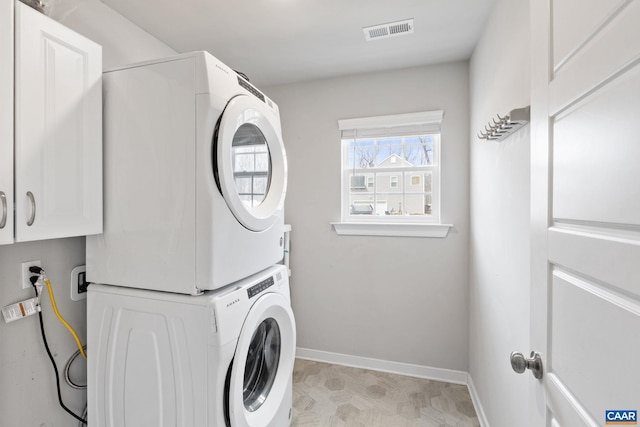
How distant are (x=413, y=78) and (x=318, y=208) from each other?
1350 mm

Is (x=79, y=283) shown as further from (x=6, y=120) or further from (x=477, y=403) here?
(x=477, y=403)

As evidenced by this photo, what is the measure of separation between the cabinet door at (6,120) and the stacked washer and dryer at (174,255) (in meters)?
0.32

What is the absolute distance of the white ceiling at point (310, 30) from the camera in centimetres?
165

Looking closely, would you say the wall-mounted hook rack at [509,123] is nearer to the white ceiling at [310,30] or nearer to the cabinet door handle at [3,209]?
the white ceiling at [310,30]

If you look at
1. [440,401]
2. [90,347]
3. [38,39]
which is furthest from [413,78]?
[90,347]

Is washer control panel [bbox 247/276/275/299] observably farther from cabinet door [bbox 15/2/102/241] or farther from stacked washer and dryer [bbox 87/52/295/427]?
cabinet door [bbox 15/2/102/241]

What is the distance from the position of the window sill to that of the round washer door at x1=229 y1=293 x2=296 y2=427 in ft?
3.76

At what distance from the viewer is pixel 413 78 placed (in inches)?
94.3

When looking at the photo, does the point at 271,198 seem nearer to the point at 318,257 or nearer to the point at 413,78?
the point at 318,257

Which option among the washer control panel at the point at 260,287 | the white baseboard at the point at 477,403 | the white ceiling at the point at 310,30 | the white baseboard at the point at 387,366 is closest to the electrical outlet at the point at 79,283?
the washer control panel at the point at 260,287

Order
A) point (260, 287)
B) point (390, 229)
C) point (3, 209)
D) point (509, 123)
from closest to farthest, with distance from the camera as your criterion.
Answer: point (3, 209) → point (509, 123) → point (260, 287) → point (390, 229)

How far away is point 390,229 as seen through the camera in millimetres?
2463

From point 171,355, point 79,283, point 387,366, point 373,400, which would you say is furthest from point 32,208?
point 387,366

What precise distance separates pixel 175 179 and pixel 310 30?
1383 millimetres
